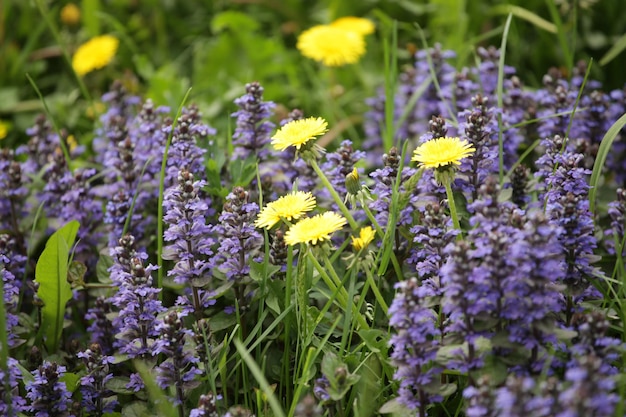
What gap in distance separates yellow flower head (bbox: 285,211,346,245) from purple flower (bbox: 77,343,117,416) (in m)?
0.76

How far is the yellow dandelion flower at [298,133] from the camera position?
239 cm

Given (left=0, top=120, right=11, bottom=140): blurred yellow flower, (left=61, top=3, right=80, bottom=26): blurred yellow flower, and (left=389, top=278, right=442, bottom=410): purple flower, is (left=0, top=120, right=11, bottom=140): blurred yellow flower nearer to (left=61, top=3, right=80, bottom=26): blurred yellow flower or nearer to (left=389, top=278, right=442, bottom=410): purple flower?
(left=61, top=3, right=80, bottom=26): blurred yellow flower

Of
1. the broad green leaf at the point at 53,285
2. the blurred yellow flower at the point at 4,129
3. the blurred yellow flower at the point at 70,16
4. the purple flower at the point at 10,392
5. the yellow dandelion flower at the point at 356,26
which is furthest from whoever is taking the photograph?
the blurred yellow flower at the point at 70,16

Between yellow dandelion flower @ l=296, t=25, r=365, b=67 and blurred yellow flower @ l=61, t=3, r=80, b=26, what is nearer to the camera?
yellow dandelion flower @ l=296, t=25, r=365, b=67

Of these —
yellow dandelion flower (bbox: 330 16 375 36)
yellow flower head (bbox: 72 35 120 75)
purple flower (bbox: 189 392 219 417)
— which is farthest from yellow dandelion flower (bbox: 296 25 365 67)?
purple flower (bbox: 189 392 219 417)

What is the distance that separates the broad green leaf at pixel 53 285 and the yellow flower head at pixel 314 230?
930 mm

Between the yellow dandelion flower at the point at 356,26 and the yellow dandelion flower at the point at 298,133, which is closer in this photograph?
the yellow dandelion flower at the point at 298,133

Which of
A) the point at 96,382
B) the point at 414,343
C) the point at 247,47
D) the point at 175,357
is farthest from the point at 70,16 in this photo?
the point at 414,343

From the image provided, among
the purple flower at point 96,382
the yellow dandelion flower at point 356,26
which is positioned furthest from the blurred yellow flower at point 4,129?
the purple flower at point 96,382

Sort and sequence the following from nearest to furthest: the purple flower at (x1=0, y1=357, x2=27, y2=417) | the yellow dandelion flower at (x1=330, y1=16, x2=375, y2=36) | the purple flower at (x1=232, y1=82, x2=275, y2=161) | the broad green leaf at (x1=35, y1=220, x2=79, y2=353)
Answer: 1. the purple flower at (x1=0, y1=357, x2=27, y2=417)
2. the broad green leaf at (x1=35, y1=220, x2=79, y2=353)
3. the purple flower at (x1=232, y1=82, x2=275, y2=161)
4. the yellow dandelion flower at (x1=330, y1=16, x2=375, y2=36)

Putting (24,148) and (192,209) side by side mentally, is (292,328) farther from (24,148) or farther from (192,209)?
(24,148)

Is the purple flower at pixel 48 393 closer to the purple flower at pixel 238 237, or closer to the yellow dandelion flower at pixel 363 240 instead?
the purple flower at pixel 238 237

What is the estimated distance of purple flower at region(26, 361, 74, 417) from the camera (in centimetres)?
226

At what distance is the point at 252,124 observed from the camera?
9.77 feet
